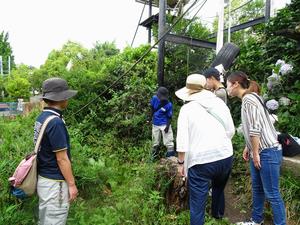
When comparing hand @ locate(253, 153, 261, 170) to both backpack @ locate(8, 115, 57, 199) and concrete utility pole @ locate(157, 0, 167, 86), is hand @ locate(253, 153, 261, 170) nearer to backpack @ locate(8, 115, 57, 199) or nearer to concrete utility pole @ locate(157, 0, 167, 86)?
backpack @ locate(8, 115, 57, 199)

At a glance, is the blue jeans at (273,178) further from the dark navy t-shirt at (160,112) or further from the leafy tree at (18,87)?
the leafy tree at (18,87)

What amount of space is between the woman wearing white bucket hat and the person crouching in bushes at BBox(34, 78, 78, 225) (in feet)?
3.38

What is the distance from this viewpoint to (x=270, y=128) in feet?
9.58

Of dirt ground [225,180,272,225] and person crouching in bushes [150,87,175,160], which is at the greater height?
person crouching in bushes [150,87,175,160]

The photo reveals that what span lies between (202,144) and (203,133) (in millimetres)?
101

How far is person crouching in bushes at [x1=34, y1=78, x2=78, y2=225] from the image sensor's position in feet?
7.89

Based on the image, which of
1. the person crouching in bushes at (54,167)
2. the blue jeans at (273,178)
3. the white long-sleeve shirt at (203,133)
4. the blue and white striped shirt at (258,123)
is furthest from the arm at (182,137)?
the person crouching in bushes at (54,167)

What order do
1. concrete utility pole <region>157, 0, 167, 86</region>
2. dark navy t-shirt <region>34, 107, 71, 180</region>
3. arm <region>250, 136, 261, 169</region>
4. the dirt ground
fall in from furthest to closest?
1. concrete utility pole <region>157, 0, 167, 86</region>
2. the dirt ground
3. arm <region>250, 136, 261, 169</region>
4. dark navy t-shirt <region>34, 107, 71, 180</region>

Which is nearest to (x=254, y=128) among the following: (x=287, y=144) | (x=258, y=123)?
(x=258, y=123)

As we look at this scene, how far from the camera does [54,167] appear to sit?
2.45 meters

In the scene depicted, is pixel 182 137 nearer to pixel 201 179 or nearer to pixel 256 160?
pixel 201 179

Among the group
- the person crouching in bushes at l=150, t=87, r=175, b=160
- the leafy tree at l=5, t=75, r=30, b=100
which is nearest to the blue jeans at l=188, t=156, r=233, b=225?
the person crouching in bushes at l=150, t=87, r=175, b=160

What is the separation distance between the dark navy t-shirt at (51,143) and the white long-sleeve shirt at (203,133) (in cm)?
105

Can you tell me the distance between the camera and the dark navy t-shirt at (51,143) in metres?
2.35
